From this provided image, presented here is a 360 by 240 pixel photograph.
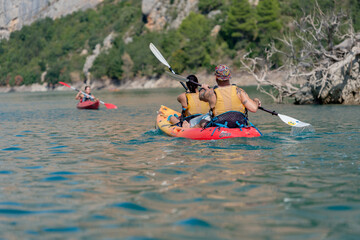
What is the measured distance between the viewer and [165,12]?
10775 cm

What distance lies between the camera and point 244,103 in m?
9.27

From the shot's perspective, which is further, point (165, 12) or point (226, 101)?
point (165, 12)

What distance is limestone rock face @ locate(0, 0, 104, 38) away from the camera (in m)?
163

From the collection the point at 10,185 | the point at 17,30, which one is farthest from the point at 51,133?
the point at 17,30

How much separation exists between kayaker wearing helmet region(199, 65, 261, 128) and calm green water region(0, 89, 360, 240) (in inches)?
20.0

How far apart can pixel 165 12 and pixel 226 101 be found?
Result: 102 m

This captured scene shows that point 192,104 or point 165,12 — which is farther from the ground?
point 165,12

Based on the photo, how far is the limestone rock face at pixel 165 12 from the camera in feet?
335

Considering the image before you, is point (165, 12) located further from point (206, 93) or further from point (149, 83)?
point (206, 93)

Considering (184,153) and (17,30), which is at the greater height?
(17,30)

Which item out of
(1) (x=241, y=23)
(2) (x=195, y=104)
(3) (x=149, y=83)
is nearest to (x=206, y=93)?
(2) (x=195, y=104)

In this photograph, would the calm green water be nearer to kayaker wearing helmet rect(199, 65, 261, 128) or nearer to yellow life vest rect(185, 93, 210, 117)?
kayaker wearing helmet rect(199, 65, 261, 128)

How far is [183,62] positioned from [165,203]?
7621 cm

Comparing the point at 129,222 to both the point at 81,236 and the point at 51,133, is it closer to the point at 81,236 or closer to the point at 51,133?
the point at 81,236
